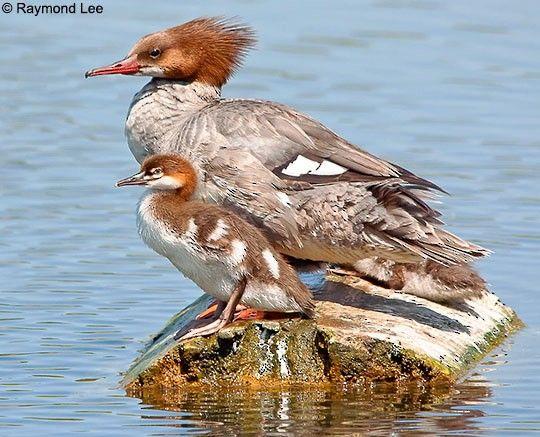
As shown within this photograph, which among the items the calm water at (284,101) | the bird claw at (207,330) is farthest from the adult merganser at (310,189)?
the calm water at (284,101)

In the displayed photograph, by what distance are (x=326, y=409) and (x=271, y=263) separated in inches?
35.2

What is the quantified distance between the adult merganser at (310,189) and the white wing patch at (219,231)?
56cm

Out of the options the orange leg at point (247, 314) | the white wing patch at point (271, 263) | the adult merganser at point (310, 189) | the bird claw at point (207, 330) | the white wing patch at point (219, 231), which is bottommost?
the bird claw at point (207, 330)

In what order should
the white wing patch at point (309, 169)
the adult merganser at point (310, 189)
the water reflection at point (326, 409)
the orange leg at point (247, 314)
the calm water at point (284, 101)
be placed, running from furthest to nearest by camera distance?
the white wing patch at point (309, 169) → the adult merganser at point (310, 189) → the orange leg at point (247, 314) → the calm water at point (284, 101) → the water reflection at point (326, 409)

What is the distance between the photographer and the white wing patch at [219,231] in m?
8.66

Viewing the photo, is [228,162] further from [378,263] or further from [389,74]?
[389,74]

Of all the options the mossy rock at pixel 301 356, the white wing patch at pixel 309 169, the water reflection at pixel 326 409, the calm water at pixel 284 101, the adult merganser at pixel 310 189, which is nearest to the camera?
the water reflection at pixel 326 409

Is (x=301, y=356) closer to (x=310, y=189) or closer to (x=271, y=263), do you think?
(x=271, y=263)

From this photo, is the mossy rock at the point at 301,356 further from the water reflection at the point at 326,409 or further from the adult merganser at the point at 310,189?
the adult merganser at the point at 310,189

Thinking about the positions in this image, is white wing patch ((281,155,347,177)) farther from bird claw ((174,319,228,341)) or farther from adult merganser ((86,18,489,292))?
bird claw ((174,319,228,341))

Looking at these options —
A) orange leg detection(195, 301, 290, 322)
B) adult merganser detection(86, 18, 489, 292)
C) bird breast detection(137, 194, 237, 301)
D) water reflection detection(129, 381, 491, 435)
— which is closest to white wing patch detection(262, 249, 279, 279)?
bird breast detection(137, 194, 237, 301)

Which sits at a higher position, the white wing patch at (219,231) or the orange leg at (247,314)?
the white wing patch at (219,231)

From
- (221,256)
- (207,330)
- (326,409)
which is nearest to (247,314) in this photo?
(207,330)

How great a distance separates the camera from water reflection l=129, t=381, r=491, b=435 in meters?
8.14
